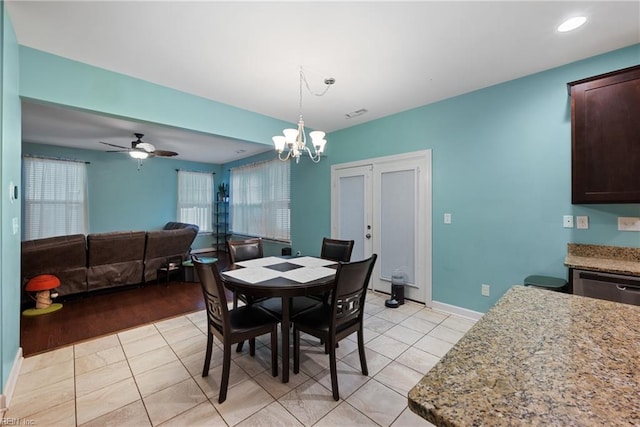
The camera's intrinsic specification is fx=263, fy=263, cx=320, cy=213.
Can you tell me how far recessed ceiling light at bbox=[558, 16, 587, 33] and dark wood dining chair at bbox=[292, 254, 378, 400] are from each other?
2256 millimetres

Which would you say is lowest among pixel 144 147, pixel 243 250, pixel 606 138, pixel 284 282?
pixel 284 282

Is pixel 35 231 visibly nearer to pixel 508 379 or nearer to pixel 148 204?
pixel 148 204

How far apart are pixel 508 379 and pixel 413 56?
254cm

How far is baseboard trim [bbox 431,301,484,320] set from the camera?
3.10m

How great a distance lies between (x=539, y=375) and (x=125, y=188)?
26.0 feet

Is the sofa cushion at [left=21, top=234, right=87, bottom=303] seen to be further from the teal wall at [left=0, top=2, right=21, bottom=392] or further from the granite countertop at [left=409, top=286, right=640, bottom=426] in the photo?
the granite countertop at [left=409, top=286, right=640, bottom=426]

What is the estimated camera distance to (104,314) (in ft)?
10.6

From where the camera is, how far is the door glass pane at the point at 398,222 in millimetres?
3629

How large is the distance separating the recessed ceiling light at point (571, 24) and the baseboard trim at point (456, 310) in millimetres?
2786

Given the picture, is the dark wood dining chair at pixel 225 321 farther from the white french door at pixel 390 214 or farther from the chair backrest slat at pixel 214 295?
the white french door at pixel 390 214

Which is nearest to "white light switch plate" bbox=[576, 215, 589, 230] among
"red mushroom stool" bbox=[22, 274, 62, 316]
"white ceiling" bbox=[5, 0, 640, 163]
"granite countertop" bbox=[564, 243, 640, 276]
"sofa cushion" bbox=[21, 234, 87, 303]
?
"granite countertop" bbox=[564, 243, 640, 276]

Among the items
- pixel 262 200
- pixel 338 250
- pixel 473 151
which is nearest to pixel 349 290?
pixel 338 250

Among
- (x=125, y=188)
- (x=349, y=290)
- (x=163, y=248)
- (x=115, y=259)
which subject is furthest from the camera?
(x=125, y=188)

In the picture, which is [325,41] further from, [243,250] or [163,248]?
[163,248]
